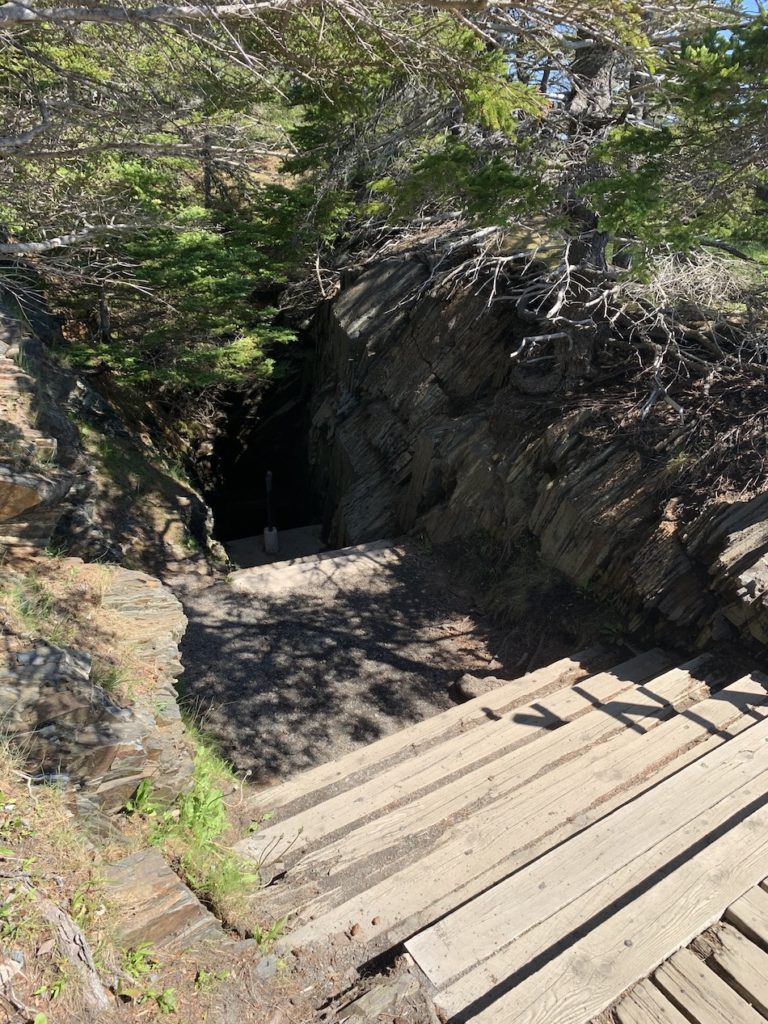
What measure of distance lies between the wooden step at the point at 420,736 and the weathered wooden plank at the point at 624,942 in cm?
215

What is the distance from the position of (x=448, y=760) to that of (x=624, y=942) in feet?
6.77

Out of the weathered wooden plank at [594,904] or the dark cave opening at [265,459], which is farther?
the dark cave opening at [265,459]

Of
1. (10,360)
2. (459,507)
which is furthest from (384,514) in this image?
(10,360)

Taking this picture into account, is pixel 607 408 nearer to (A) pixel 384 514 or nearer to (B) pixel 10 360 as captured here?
(A) pixel 384 514

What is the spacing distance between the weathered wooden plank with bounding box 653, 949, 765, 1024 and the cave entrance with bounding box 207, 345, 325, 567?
40.3ft

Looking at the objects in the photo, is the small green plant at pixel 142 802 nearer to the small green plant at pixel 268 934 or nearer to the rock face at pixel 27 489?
the small green plant at pixel 268 934

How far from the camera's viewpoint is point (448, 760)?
197 inches

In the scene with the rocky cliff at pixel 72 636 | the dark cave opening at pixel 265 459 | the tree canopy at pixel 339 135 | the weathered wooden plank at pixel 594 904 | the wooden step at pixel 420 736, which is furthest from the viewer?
the dark cave opening at pixel 265 459

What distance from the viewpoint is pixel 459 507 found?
9.70 meters

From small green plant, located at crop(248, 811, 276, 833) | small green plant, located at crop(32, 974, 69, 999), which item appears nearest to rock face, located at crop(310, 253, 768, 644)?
small green plant, located at crop(248, 811, 276, 833)

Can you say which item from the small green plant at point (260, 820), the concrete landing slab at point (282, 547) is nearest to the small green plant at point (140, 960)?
the small green plant at point (260, 820)

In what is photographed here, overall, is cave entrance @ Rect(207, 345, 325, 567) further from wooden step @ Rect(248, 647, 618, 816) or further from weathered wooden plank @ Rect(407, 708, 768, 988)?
weathered wooden plank @ Rect(407, 708, 768, 988)

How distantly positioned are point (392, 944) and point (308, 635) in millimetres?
4828

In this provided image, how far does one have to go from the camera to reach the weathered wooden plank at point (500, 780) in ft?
13.6
